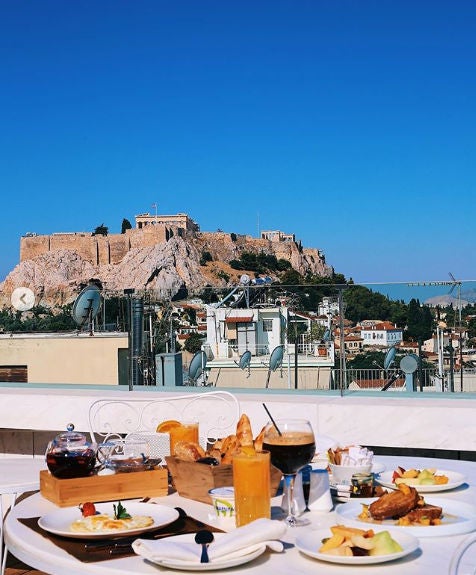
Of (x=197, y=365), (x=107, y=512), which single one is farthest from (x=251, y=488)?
(x=197, y=365)

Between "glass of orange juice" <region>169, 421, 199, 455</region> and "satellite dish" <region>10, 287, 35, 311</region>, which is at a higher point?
"satellite dish" <region>10, 287, 35, 311</region>

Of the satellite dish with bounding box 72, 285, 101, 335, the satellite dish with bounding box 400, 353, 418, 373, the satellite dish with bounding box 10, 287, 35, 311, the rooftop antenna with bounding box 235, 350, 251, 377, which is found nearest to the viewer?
the satellite dish with bounding box 400, 353, 418, 373

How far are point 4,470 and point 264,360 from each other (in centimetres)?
167

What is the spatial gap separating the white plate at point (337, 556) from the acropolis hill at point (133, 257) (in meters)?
57.0

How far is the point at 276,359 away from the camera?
356cm

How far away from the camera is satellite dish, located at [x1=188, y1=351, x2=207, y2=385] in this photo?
3.77 m

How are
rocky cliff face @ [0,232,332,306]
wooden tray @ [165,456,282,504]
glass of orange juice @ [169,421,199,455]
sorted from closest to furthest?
wooden tray @ [165,456,282,504]
glass of orange juice @ [169,421,199,455]
rocky cliff face @ [0,232,332,306]

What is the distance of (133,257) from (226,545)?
62.0 metres

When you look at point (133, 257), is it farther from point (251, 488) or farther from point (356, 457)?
point (251, 488)

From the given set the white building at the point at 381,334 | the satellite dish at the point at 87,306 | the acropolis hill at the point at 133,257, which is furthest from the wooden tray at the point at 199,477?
the acropolis hill at the point at 133,257

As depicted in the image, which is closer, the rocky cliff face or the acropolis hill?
the rocky cliff face

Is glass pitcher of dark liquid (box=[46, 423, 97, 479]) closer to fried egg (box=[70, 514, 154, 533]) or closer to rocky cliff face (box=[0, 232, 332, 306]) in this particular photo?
fried egg (box=[70, 514, 154, 533])

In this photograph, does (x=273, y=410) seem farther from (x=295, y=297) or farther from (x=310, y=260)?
(x=310, y=260)

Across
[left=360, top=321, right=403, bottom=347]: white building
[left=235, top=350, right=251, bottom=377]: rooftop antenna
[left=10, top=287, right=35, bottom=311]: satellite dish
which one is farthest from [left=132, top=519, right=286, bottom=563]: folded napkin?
[left=10, top=287, right=35, bottom=311]: satellite dish
